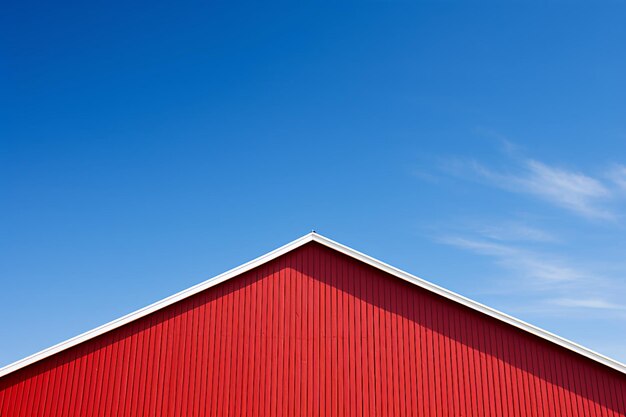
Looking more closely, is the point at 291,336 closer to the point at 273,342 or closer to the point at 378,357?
the point at 273,342

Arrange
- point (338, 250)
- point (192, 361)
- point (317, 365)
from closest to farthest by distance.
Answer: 1. point (317, 365)
2. point (192, 361)
3. point (338, 250)

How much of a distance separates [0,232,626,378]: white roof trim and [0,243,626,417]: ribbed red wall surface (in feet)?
0.86

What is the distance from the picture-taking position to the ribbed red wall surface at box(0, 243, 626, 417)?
15570 millimetres

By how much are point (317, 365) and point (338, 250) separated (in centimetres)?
347

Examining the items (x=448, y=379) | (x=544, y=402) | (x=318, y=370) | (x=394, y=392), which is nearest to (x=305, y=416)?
(x=318, y=370)

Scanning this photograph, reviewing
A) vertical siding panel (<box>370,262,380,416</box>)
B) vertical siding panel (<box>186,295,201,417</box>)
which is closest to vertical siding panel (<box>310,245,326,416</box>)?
vertical siding panel (<box>370,262,380,416</box>)

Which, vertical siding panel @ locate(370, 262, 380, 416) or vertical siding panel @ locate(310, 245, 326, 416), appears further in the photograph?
vertical siding panel @ locate(310, 245, 326, 416)

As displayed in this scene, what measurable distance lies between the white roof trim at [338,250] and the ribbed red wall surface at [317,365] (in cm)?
26

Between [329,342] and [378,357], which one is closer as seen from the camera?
[378,357]

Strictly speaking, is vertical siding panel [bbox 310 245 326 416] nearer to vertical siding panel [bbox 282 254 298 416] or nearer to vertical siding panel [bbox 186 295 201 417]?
vertical siding panel [bbox 282 254 298 416]

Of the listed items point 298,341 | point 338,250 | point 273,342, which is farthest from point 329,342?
point 338,250

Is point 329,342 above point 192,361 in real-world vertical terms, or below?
above

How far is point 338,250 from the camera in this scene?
1723 cm

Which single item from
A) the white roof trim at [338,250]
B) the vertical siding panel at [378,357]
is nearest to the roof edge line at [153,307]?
the white roof trim at [338,250]
